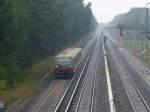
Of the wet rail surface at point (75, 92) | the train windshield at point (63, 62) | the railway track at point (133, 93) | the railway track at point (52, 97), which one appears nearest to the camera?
the railway track at point (52, 97)

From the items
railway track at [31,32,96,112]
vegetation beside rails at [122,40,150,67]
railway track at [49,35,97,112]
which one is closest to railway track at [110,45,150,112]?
railway track at [49,35,97,112]

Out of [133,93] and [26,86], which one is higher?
[26,86]

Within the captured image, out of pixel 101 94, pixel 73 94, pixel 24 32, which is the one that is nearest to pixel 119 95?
pixel 101 94

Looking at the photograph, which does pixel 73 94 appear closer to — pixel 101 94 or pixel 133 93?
pixel 101 94

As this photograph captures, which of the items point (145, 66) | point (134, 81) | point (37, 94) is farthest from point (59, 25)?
point (37, 94)

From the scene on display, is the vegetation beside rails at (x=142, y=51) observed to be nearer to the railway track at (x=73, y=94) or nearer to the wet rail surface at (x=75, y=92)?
the wet rail surface at (x=75, y=92)

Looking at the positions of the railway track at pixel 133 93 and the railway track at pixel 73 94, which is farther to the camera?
the railway track at pixel 133 93

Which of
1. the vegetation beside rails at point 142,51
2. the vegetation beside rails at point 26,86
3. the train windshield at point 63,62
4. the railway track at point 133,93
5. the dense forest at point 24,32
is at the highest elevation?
the dense forest at point 24,32

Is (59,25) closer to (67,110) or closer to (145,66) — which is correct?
(145,66)

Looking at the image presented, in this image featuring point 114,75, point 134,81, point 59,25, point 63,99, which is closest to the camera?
point 63,99

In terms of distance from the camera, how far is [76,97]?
36594 millimetres

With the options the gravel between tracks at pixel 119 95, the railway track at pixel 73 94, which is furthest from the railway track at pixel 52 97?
the gravel between tracks at pixel 119 95

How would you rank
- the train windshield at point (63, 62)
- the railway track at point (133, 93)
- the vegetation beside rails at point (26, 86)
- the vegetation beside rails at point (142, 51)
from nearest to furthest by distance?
the railway track at point (133, 93) → the vegetation beside rails at point (26, 86) → the train windshield at point (63, 62) → the vegetation beside rails at point (142, 51)

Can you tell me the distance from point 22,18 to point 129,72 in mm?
19958
